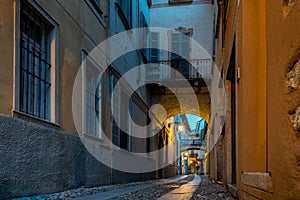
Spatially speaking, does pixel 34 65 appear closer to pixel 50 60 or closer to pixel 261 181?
pixel 50 60

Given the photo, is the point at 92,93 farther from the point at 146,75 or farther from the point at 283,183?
the point at 146,75

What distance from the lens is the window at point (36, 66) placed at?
14.5ft

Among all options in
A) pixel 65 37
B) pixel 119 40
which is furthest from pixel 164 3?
pixel 65 37

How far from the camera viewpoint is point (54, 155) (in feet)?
16.0

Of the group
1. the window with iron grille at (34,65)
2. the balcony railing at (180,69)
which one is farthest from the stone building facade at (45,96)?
the balcony railing at (180,69)

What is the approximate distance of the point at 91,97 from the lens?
23.2 feet

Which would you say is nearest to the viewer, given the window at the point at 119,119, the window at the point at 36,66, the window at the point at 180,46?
the window at the point at 36,66

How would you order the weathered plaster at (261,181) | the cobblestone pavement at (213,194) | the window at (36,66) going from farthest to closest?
the cobblestone pavement at (213,194)
the window at (36,66)
the weathered plaster at (261,181)

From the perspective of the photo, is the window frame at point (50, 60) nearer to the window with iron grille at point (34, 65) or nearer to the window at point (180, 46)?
the window with iron grille at point (34, 65)

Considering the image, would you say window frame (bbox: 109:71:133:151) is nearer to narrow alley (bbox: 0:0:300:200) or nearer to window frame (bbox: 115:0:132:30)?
narrow alley (bbox: 0:0:300:200)

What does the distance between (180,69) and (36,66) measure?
10680 millimetres

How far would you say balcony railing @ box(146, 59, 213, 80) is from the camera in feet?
48.0

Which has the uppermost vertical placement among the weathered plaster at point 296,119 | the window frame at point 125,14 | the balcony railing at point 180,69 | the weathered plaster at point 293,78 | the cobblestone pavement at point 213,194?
the window frame at point 125,14

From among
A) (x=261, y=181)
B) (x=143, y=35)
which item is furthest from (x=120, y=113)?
(x=261, y=181)
